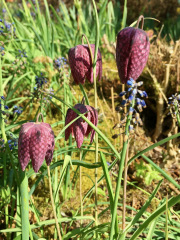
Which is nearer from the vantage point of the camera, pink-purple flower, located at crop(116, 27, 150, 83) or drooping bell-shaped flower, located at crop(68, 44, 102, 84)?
pink-purple flower, located at crop(116, 27, 150, 83)

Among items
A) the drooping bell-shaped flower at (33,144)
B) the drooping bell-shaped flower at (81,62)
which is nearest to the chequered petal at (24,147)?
the drooping bell-shaped flower at (33,144)

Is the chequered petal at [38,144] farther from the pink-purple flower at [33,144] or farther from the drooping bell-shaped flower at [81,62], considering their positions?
the drooping bell-shaped flower at [81,62]

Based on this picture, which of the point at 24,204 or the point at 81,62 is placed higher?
the point at 81,62

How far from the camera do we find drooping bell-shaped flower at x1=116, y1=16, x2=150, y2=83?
0.73m

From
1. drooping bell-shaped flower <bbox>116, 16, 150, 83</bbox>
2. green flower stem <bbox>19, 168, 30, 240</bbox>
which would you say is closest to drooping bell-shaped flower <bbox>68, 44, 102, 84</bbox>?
drooping bell-shaped flower <bbox>116, 16, 150, 83</bbox>

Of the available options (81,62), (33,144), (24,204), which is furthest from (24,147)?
(81,62)

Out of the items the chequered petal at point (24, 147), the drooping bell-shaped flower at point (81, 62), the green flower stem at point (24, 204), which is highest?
the drooping bell-shaped flower at point (81, 62)

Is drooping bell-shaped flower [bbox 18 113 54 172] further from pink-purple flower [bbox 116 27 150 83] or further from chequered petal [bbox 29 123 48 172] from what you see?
pink-purple flower [bbox 116 27 150 83]

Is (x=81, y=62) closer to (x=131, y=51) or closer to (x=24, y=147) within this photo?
(x=131, y=51)

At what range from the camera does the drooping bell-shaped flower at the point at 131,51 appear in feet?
2.41

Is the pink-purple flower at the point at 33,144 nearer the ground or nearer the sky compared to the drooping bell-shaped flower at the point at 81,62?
nearer the ground

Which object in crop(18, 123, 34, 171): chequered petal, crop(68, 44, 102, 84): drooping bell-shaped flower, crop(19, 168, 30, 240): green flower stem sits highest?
crop(68, 44, 102, 84): drooping bell-shaped flower

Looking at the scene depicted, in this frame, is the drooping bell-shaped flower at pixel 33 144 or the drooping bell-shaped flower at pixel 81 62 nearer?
the drooping bell-shaped flower at pixel 33 144

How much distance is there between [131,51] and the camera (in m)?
0.74
